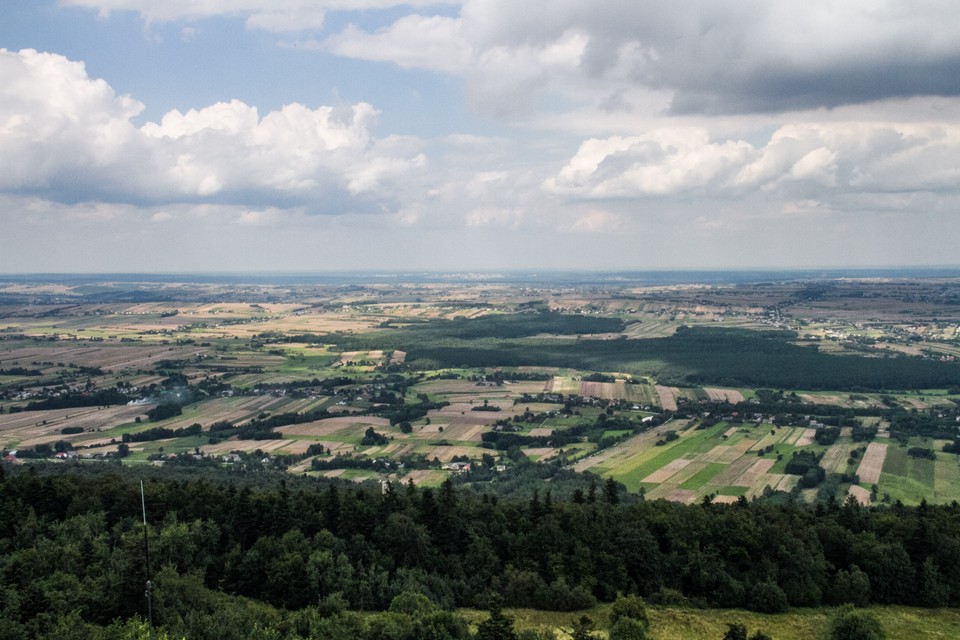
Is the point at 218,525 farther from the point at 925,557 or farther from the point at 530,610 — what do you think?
the point at 925,557

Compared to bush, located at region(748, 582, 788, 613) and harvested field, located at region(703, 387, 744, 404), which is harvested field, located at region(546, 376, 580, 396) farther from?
bush, located at region(748, 582, 788, 613)

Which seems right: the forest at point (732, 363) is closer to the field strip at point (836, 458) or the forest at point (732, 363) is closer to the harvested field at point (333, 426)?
the field strip at point (836, 458)

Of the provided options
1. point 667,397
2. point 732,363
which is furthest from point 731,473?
point 732,363

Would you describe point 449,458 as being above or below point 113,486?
below

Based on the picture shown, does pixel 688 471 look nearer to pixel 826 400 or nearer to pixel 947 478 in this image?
pixel 947 478

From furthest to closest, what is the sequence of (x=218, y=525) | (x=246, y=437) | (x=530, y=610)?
1. (x=246, y=437)
2. (x=218, y=525)
3. (x=530, y=610)

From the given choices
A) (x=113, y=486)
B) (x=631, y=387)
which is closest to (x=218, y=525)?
(x=113, y=486)

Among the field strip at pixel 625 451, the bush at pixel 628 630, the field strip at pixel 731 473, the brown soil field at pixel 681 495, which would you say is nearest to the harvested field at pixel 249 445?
the field strip at pixel 625 451
